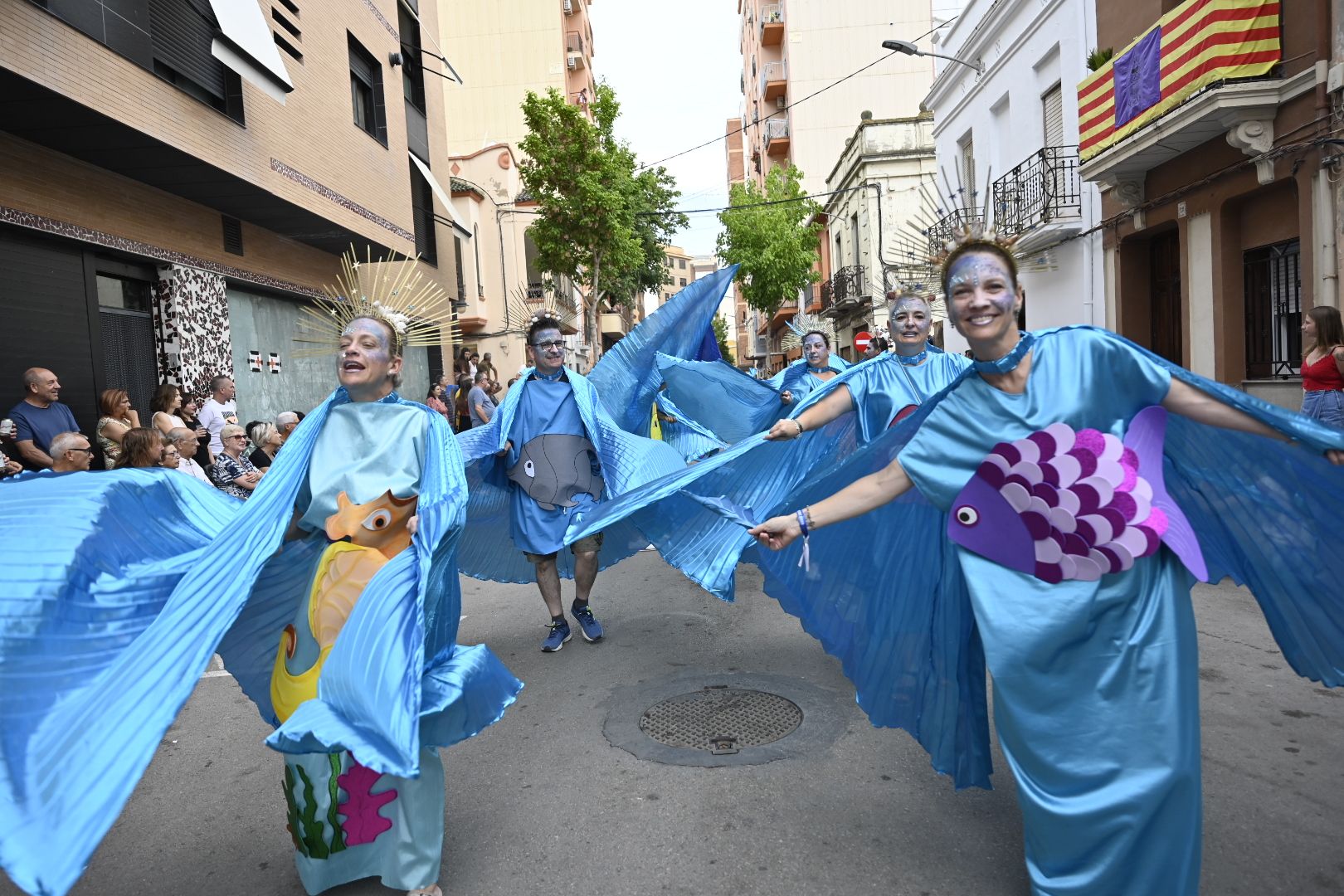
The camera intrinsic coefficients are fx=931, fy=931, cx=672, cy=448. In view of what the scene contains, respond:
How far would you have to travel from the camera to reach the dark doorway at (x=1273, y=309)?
1005 cm

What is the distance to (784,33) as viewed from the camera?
129ft

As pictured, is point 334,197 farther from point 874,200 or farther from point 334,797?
point 874,200

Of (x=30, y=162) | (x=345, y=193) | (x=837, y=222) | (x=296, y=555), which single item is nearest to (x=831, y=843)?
(x=296, y=555)

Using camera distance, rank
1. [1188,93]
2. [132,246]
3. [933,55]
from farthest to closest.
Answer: [933,55]
[1188,93]
[132,246]

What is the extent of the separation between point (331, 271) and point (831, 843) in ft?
46.6

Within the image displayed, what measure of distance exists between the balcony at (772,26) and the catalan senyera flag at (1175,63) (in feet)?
102

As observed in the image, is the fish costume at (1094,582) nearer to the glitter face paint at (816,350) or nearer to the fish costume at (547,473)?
the fish costume at (547,473)

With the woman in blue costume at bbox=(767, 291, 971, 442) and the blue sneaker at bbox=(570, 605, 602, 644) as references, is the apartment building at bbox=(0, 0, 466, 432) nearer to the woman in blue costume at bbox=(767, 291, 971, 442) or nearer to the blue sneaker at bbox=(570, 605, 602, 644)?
the blue sneaker at bbox=(570, 605, 602, 644)

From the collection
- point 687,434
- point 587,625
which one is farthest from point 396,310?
point 687,434

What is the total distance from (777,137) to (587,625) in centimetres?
Answer: 4101

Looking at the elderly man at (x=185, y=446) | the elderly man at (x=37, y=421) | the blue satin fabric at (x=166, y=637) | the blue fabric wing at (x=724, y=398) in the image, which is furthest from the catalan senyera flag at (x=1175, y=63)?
the elderly man at (x=37, y=421)

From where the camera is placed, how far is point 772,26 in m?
40.8

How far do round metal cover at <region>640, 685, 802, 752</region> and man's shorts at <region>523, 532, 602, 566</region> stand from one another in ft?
4.27

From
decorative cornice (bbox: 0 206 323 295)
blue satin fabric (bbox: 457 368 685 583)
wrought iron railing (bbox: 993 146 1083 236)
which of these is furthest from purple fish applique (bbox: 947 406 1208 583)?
wrought iron railing (bbox: 993 146 1083 236)
